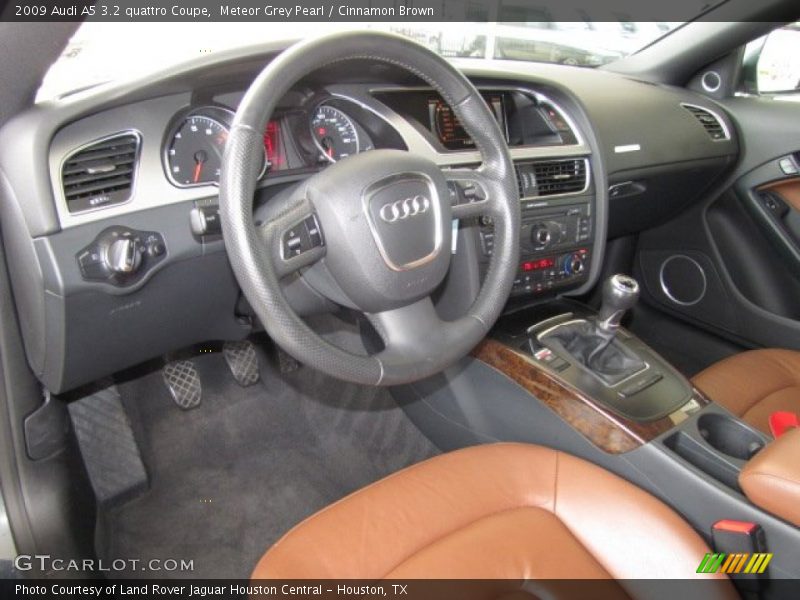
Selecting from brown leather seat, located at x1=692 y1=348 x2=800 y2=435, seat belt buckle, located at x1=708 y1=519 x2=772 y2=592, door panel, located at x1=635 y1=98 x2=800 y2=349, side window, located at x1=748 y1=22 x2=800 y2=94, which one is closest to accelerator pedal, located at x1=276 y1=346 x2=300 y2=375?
brown leather seat, located at x1=692 y1=348 x2=800 y2=435

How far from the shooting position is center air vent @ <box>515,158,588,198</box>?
1.60 metres

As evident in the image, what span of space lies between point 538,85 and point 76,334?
49.9 inches

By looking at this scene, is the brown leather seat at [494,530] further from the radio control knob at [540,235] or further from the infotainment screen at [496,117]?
the infotainment screen at [496,117]

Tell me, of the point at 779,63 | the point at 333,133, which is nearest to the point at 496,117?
the point at 333,133

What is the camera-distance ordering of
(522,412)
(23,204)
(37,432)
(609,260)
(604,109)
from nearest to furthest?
(23,204)
(37,432)
(522,412)
(604,109)
(609,260)

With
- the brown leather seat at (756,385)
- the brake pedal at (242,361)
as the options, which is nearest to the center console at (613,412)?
the brown leather seat at (756,385)

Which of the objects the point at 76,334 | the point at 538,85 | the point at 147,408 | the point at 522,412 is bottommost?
the point at 147,408

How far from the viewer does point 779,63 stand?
232cm

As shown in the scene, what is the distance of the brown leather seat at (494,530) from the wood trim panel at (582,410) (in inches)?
4.7

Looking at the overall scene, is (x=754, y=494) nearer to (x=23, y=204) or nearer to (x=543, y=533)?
(x=543, y=533)

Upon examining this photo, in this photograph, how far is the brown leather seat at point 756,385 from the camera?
1608 mm

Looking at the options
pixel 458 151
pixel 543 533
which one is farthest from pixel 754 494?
pixel 458 151

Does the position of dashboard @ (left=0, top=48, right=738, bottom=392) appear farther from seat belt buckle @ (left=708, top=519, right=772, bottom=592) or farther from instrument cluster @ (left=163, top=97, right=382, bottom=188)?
seat belt buckle @ (left=708, top=519, right=772, bottom=592)

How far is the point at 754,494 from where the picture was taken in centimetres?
110
